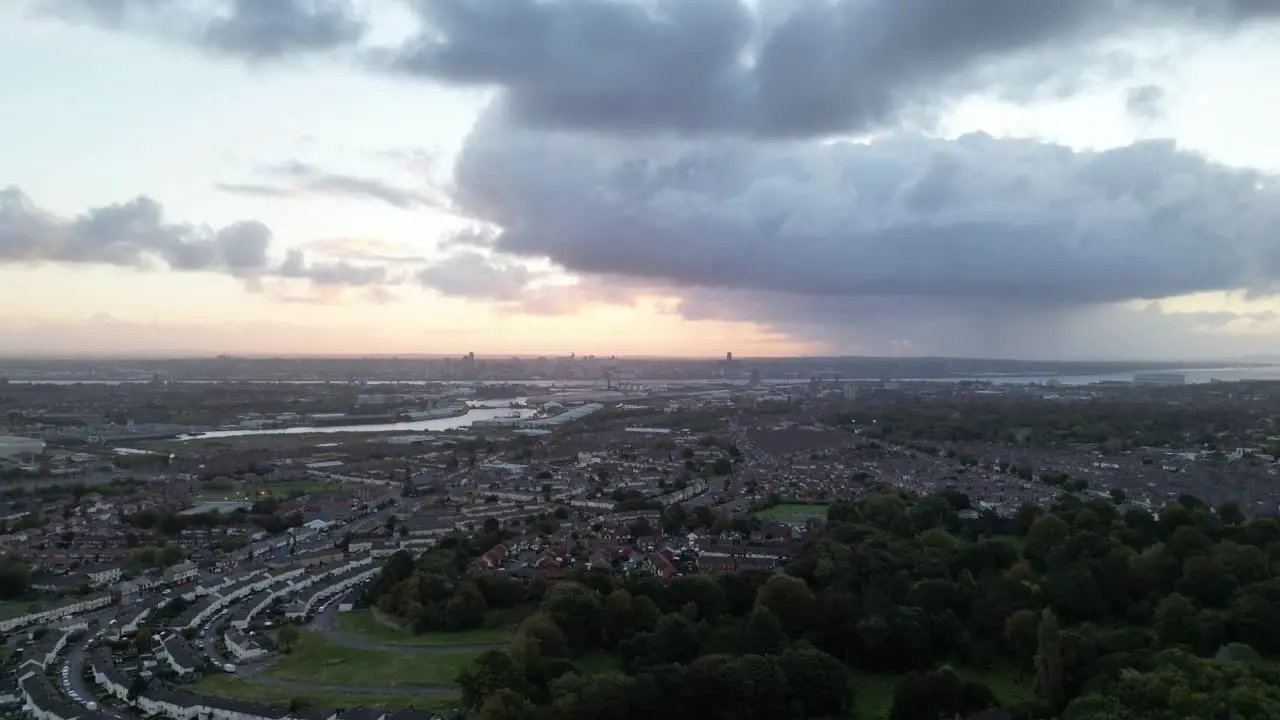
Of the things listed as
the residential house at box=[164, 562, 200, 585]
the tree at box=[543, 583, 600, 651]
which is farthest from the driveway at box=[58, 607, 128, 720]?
the tree at box=[543, 583, 600, 651]

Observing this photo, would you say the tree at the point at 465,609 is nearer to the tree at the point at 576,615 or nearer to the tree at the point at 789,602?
the tree at the point at 576,615

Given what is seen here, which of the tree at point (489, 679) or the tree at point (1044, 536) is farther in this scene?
the tree at point (1044, 536)

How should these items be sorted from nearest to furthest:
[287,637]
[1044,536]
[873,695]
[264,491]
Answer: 1. [873,695]
2. [287,637]
3. [1044,536]
4. [264,491]

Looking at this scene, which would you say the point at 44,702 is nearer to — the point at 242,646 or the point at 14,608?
the point at 242,646

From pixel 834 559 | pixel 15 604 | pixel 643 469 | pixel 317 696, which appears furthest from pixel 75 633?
pixel 643 469

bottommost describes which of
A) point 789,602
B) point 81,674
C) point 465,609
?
point 81,674

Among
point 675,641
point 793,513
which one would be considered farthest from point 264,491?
point 675,641

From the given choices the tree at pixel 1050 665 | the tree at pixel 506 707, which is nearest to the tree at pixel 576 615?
the tree at pixel 506 707

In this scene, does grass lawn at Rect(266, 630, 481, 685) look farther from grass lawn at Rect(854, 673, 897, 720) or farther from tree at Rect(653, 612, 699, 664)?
grass lawn at Rect(854, 673, 897, 720)
